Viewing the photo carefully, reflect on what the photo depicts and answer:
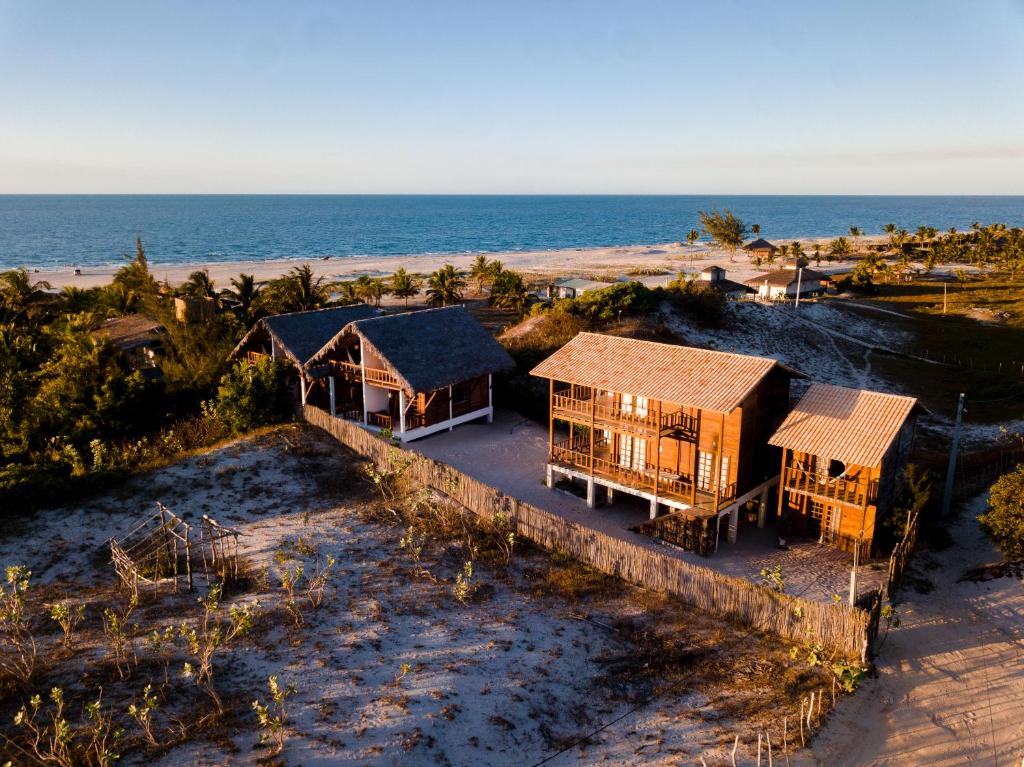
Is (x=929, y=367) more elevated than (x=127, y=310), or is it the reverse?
(x=127, y=310)

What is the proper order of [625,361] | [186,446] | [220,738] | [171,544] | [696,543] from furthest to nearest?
1. [186,446]
2. [625,361]
3. [696,543]
4. [171,544]
5. [220,738]

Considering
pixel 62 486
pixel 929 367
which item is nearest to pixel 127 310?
pixel 62 486

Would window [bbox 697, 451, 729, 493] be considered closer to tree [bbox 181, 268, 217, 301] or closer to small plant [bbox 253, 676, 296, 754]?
small plant [bbox 253, 676, 296, 754]

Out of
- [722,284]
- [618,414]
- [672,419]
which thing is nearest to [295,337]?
[618,414]

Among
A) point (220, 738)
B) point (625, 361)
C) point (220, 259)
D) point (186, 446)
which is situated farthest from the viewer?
point (220, 259)

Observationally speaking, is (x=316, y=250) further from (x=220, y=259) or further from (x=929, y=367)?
(x=929, y=367)

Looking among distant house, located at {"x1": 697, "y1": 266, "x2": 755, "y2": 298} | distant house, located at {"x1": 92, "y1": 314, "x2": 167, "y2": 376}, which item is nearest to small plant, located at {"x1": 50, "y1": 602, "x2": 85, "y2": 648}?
distant house, located at {"x1": 92, "y1": 314, "x2": 167, "y2": 376}
